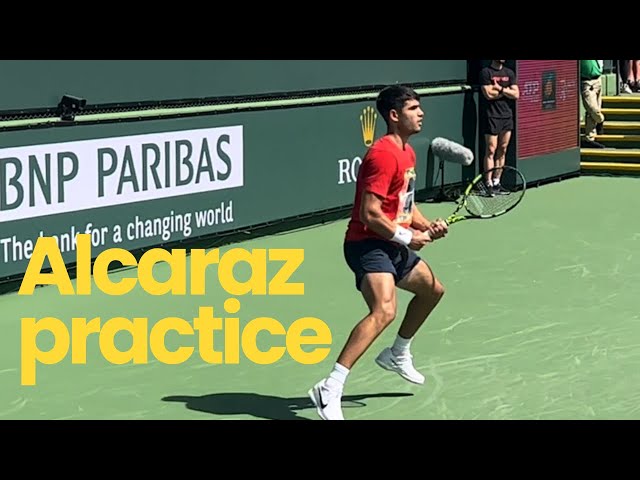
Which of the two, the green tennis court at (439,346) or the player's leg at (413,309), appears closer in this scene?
the player's leg at (413,309)

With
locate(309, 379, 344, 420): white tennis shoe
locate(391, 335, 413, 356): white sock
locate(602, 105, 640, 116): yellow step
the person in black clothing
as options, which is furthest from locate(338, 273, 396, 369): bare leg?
locate(602, 105, 640, 116): yellow step

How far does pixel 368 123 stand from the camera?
16.2m

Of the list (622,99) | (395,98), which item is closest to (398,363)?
(395,98)

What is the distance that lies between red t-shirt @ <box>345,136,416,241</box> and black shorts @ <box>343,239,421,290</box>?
0.05 m

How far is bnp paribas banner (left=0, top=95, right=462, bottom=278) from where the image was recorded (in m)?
12.0

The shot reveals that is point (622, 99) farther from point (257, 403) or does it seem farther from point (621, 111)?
point (257, 403)

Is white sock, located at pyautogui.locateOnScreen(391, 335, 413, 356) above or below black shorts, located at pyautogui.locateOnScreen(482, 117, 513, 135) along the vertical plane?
below

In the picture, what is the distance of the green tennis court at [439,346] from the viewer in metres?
8.76

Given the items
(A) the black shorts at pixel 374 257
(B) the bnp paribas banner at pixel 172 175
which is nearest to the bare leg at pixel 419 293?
(A) the black shorts at pixel 374 257

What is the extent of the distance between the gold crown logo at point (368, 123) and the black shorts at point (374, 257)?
7741 mm

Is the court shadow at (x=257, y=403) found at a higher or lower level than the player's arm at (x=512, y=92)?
lower

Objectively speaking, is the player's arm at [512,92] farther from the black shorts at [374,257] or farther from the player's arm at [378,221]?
the player's arm at [378,221]

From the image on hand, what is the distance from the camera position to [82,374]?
9.56m

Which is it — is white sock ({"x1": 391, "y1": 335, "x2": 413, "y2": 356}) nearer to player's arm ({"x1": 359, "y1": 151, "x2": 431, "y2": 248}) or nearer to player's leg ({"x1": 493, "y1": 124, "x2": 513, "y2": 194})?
player's arm ({"x1": 359, "y1": 151, "x2": 431, "y2": 248})
